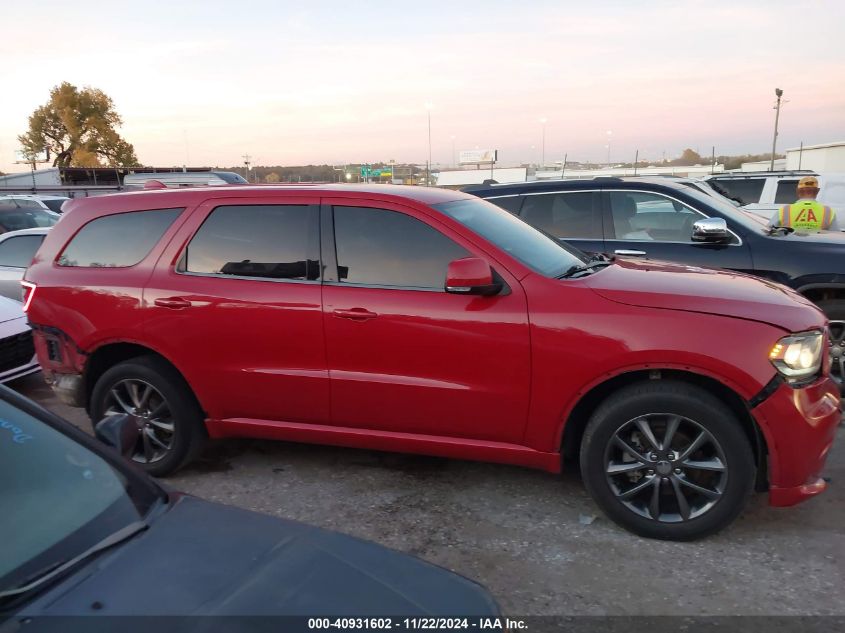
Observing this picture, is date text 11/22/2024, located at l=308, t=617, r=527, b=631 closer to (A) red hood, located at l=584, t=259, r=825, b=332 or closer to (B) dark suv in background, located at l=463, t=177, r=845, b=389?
(A) red hood, located at l=584, t=259, r=825, b=332

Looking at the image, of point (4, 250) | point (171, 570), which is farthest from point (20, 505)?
point (4, 250)

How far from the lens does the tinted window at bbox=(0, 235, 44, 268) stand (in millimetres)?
8133

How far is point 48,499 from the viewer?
189cm

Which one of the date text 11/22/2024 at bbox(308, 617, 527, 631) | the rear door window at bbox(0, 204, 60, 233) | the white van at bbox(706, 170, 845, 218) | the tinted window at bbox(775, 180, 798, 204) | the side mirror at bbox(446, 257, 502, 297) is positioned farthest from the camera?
the tinted window at bbox(775, 180, 798, 204)

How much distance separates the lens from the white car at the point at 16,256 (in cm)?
804

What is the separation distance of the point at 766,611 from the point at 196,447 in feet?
11.0

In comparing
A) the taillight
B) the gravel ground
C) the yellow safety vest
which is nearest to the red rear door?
the gravel ground

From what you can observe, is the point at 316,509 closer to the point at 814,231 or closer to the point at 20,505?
the point at 20,505

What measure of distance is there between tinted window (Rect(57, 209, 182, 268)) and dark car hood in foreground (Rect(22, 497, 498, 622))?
108 inches

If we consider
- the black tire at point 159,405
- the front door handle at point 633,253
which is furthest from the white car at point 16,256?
the front door handle at point 633,253

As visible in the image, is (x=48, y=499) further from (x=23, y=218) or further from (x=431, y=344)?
(x=23, y=218)

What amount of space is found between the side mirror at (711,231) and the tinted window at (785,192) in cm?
912

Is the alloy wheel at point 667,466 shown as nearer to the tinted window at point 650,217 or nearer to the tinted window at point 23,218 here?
the tinted window at point 650,217

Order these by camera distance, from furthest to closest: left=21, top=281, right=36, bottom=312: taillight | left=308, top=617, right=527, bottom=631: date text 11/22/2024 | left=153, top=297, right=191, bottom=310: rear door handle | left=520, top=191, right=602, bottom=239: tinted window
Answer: left=520, top=191, right=602, bottom=239: tinted window
left=21, top=281, right=36, bottom=312: taillight
left=153, top=297, right=191, bottom=310: rear door handle
left=308, top=617, right=527, bottom=631: date text 11/22/2024
